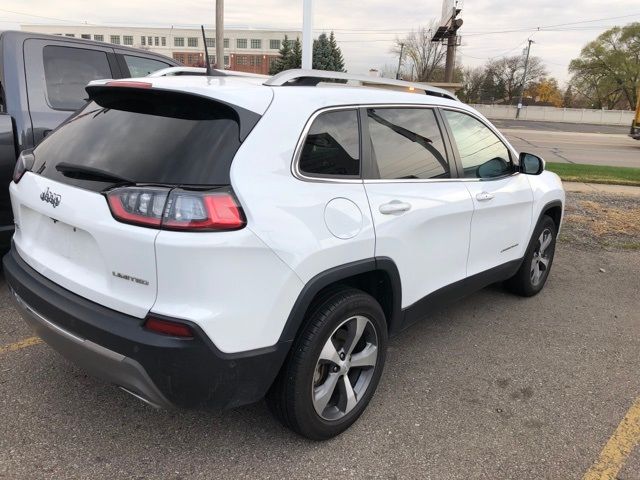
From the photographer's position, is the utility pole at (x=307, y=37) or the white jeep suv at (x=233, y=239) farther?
the utility pole at (x=307, y=37)

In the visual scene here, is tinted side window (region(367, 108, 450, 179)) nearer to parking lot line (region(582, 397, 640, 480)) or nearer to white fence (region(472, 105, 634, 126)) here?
parking lot line (region(582, 397, 640, 480))

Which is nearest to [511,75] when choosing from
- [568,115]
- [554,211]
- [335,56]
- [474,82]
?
[474,82]

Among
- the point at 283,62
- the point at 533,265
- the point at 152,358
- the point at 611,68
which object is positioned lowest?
the point at 533,265

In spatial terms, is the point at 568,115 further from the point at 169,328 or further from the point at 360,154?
the point at 169,328

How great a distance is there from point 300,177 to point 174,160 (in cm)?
54

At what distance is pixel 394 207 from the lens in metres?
2.68

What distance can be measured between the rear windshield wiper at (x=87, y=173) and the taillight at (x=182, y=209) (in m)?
0.13

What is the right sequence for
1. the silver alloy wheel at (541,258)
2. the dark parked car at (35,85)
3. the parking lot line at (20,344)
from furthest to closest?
the silver alloy wheel at (541,258)
the dark parked car at (35,85)
the parking lot line at (20,344)

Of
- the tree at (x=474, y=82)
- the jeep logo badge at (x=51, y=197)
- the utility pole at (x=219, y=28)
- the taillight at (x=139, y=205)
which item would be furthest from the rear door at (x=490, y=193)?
the tree at (x=474, y=82)

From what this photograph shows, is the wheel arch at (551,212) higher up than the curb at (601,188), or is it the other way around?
the wheel arch at (551,212)

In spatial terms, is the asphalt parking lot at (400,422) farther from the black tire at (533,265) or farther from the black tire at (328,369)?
the black tire at (533,265)

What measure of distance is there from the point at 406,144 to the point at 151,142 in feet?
4.77

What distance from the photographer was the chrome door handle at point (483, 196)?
342 centimetres

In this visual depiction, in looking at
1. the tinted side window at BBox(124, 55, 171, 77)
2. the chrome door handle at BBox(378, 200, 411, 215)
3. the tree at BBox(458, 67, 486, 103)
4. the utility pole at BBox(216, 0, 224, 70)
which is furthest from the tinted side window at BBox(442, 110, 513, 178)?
the tree at BBox(458, 67, 486, 103)
